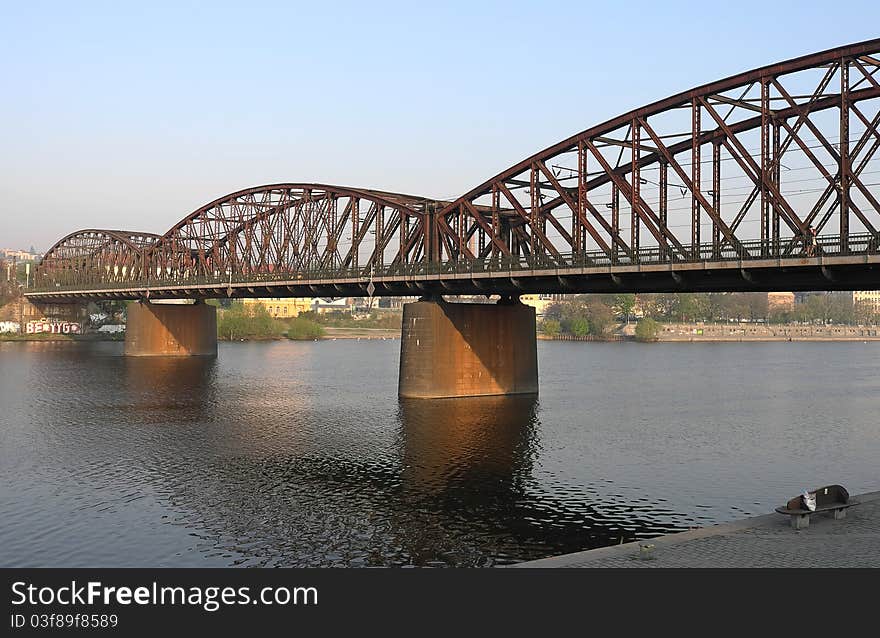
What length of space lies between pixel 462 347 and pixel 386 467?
2514 centimetres

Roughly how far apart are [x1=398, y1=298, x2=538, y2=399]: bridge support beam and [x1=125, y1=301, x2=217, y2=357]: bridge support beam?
6463cm

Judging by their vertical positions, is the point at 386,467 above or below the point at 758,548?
below

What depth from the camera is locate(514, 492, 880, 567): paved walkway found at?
20.0 m

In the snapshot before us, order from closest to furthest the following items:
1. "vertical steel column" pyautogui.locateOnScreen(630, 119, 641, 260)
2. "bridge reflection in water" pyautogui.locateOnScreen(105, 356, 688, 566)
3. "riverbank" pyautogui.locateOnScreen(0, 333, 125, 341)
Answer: "bridge reflection in water" pyautogui.locateOnScreen(105, 356, 688, 566) → "vertical steel column" pyautogui.locateOnScreen(630, 119, 641, 260) → "riverbank" pyautogui.locateOnScreen(0, 333, 125, 341)

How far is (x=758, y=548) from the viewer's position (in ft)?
69.9

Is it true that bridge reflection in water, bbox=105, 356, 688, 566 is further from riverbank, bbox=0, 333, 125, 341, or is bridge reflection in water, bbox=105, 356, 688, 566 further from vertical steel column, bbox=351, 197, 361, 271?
riverbank, bbox=0, 333, 125, 341

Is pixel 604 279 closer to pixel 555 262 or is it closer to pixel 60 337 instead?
pixel 555 262

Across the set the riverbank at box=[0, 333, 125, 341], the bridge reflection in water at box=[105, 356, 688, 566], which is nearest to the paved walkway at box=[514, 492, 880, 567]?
the bridge reflection in water at box=[105, 356, 688, 566]

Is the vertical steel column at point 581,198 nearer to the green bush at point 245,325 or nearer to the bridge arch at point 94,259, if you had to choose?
the bridge arch at point 94,259

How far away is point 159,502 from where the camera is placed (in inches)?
1315

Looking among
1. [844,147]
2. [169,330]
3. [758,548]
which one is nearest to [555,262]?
[844,147]
